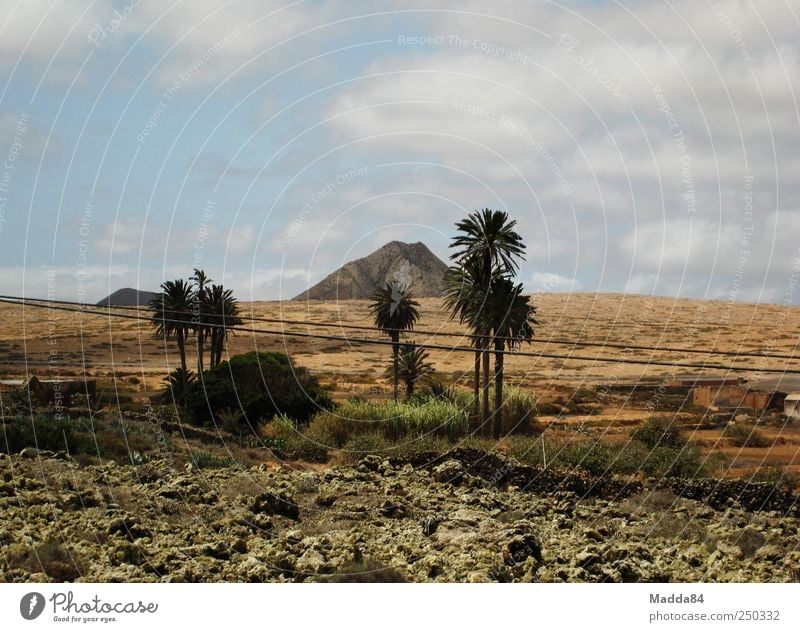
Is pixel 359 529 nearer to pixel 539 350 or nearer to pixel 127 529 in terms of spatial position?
pixel 127 529

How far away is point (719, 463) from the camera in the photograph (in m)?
35.4

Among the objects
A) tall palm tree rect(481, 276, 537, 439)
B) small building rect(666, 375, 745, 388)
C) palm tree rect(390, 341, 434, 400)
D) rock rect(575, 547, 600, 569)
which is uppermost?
tall palm tree rect(481, 276, 537, 439)

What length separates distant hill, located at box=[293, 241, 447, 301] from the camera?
470 ft

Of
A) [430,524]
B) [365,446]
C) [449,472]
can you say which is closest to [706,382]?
[365,446]

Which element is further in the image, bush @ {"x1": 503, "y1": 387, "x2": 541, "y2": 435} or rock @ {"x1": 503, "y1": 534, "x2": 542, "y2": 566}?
bush @ {"x1": 503, "y1": 387, "x2": 541, "y2": 435}

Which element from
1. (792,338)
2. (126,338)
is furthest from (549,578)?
(792,338)

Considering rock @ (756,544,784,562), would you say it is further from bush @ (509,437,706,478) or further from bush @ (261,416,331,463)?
bush @ (261,416,331,463)

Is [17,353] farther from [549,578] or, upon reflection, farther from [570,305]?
[570,305]

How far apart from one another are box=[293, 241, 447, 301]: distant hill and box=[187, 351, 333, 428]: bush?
95.4 m

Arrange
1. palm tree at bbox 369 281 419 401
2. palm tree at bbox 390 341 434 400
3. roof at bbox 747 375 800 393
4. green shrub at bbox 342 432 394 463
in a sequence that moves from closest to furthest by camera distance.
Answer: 1. green shrub at bbox 342 432 394 463
2. palm tree at bbox 390 341 434 400
3. palm tree at bbox 369 281 419 401
4. roof at bbox 747 375 800 393

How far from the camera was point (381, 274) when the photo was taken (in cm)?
14338

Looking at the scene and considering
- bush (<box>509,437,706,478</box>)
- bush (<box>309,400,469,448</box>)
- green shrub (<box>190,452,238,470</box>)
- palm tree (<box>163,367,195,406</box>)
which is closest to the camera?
green shrub (<box>190,452,238,470</box>)

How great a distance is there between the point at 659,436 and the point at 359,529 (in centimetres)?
2138

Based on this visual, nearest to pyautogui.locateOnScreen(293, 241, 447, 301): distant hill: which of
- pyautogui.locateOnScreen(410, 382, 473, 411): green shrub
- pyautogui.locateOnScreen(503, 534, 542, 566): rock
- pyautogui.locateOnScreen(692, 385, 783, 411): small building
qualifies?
pyautogui.locateOnScreen(692, 385, 783, 411): small building
